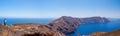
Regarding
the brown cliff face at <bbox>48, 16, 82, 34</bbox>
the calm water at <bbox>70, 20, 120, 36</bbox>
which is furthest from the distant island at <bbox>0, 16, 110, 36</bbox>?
the calm water at <bbox>70, 20, 120, 36</bbox>

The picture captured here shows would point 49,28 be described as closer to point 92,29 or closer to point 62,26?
point 62,26

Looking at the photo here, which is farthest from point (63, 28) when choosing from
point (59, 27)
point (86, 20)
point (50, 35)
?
point (86, 20)

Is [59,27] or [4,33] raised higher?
[4,33]

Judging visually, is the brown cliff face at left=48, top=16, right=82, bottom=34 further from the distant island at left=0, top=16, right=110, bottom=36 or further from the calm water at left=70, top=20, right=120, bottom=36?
the calm water at left=70, top=20, right=120, bottom=36

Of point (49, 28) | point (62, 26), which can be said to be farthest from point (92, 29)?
point (49, 28)

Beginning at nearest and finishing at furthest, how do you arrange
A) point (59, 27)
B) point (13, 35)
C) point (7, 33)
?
1. point (7, 33)
2. point (13, 35)
3. point (59, 27)

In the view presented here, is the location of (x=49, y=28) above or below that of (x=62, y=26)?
above

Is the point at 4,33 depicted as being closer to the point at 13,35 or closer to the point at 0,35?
the point at 0,35

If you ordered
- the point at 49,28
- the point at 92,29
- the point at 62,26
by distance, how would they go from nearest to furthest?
the point at 49,28
the point at 62,26
the point at 92,29
